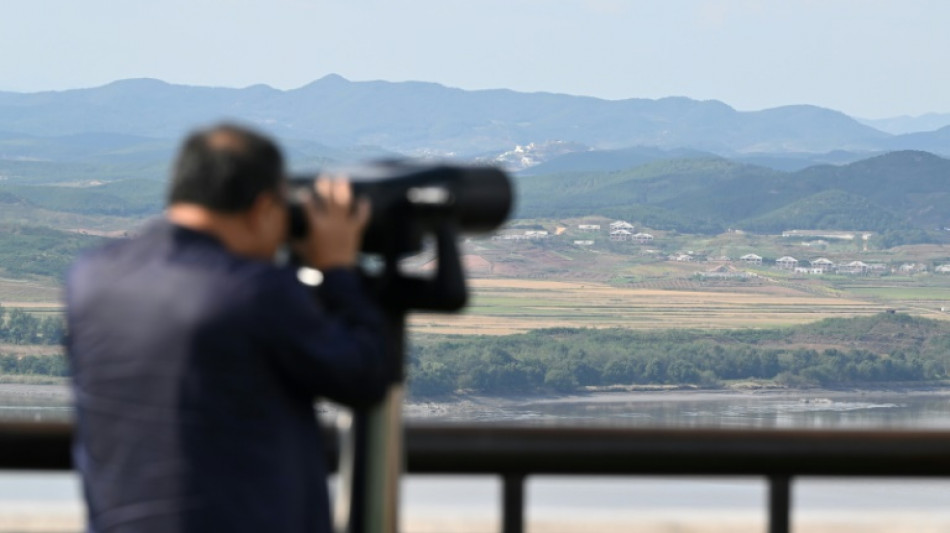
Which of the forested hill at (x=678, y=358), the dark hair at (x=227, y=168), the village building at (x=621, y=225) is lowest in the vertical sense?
the forested hill at (x=678, y=358)

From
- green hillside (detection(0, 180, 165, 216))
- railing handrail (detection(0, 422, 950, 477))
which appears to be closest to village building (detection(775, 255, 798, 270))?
green hillside (detection(0, 180, 165, 216))

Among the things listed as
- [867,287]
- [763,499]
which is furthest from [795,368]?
[763,499]

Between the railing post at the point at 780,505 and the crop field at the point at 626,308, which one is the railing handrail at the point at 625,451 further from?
the crop field at the point at 626,308

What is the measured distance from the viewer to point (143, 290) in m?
2.16

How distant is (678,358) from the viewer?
362ft

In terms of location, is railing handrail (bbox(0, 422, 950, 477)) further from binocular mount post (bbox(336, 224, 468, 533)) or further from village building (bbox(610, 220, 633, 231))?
village building (bbox(610, 220, 633, 231))

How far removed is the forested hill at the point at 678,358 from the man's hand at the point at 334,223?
96.0m

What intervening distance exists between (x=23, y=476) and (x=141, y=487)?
2.51 feet

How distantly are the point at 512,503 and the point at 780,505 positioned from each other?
1.68 feet

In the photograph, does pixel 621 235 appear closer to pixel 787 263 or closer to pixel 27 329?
pixel 787 263

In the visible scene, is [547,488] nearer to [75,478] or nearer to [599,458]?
[599,458]

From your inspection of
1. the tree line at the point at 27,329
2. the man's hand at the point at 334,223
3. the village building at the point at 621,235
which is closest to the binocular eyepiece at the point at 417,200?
the man's hand at the point at 334,223

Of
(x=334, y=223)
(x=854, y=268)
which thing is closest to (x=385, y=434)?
(x=334, y=223)

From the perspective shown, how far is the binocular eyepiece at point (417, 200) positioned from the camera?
2312mm
